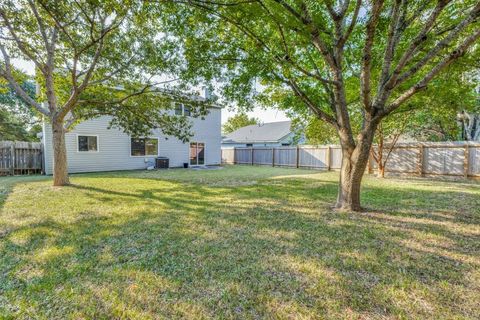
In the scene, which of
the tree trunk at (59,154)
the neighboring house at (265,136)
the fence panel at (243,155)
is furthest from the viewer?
the neighboring house at (265,136)

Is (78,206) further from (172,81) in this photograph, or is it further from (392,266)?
(392,266)

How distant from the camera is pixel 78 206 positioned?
5094mm

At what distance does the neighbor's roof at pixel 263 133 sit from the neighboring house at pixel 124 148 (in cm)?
800

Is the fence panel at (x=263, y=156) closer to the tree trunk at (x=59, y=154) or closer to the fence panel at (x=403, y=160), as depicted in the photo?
the fence panel at (x=403, y=160)

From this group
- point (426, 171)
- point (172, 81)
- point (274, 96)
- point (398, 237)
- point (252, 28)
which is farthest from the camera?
point (426, 171)

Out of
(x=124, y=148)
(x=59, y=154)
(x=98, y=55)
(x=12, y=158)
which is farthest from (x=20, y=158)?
(x=98, y=55)

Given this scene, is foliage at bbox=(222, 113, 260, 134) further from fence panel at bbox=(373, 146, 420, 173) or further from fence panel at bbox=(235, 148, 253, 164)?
fence panel at bbox=(373, 146, 420, 173)

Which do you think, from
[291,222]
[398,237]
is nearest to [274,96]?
[291,222]

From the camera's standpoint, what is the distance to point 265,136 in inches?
952

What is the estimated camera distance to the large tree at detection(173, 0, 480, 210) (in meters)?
3.85

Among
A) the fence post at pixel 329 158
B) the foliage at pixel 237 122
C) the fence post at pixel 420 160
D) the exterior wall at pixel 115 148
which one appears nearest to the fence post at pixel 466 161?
the fence post at pixel 420 160

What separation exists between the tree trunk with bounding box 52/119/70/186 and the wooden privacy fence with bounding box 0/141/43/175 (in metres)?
5.38

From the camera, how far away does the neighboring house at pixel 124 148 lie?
1181 centimetres

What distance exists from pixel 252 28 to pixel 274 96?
7.39ft
